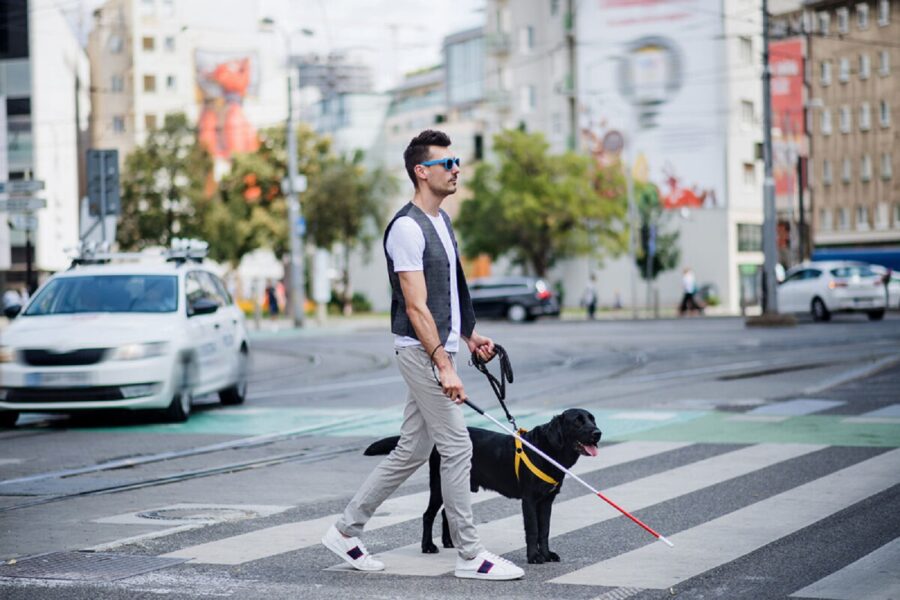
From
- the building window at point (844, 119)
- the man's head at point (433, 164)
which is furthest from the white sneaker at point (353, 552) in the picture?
the building window at point (844, 119)

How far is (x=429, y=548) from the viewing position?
263 inches

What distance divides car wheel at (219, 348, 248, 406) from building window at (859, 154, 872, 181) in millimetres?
74174

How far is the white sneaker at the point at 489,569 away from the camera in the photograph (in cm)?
598

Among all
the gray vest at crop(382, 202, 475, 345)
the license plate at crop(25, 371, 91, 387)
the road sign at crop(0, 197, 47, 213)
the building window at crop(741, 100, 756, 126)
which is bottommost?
the license plate at crop(25, 371, 91, 387)

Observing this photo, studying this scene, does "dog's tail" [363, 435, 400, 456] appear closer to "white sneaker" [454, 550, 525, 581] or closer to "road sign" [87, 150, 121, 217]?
"white sneaker" [454, 550, 525, 581]

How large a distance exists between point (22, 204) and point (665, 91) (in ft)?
185

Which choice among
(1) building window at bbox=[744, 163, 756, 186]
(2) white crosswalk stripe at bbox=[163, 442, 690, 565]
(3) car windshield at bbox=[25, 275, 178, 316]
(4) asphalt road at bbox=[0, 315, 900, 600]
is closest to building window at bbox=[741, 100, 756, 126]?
(1) building window at bbox=[744, 163, 756, 186]

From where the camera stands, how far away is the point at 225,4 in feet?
352

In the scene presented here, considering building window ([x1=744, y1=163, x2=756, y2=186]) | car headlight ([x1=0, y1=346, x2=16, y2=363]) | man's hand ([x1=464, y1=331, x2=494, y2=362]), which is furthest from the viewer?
building window ([x1=744, y1=163, x2=756, y2=186])

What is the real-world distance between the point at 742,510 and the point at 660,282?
70.5m

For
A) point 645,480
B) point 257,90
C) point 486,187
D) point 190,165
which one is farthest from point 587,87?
point 645,480

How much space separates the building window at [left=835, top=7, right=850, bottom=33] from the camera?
8525 centimetres

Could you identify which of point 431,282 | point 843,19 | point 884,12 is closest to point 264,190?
point 843,19

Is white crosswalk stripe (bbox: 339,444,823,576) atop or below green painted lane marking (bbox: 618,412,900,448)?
atop
